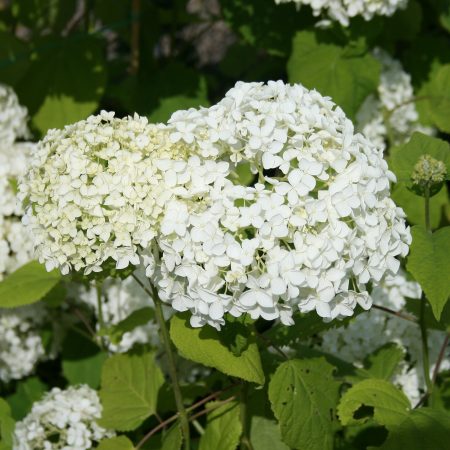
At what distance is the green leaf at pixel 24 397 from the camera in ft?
10.7

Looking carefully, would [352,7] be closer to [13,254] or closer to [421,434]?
[13,254]

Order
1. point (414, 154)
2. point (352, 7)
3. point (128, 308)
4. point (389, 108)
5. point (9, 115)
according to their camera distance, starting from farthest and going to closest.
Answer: point (389, 108) < point (9, 115) < point (352, 7) < point (128, 308) < point (414, 154)

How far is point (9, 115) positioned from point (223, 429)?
1.73m

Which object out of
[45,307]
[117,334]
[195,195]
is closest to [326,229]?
[195,195]

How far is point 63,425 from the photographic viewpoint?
8.92ft

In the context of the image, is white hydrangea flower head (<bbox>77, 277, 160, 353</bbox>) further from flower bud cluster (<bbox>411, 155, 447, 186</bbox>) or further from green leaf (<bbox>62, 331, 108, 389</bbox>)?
flower bud cluster (<bbox>411, 155, 447, 186</bbox>)

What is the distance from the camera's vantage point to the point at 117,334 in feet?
8.97

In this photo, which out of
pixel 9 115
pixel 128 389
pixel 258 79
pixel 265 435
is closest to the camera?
pixel 265 435

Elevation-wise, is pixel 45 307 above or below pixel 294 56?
below

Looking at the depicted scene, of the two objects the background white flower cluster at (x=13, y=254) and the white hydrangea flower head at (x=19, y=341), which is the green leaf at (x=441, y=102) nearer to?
the background white flower cluster at (x=13, y=254)

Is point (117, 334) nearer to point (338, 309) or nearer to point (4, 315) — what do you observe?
point (4, 315)

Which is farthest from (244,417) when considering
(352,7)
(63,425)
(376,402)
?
(352,7)

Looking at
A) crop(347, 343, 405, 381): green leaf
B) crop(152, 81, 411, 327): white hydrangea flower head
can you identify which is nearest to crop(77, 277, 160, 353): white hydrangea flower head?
crop(347, 343, 405, 381): green leaf

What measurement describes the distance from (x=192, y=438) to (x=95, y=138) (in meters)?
1.34
